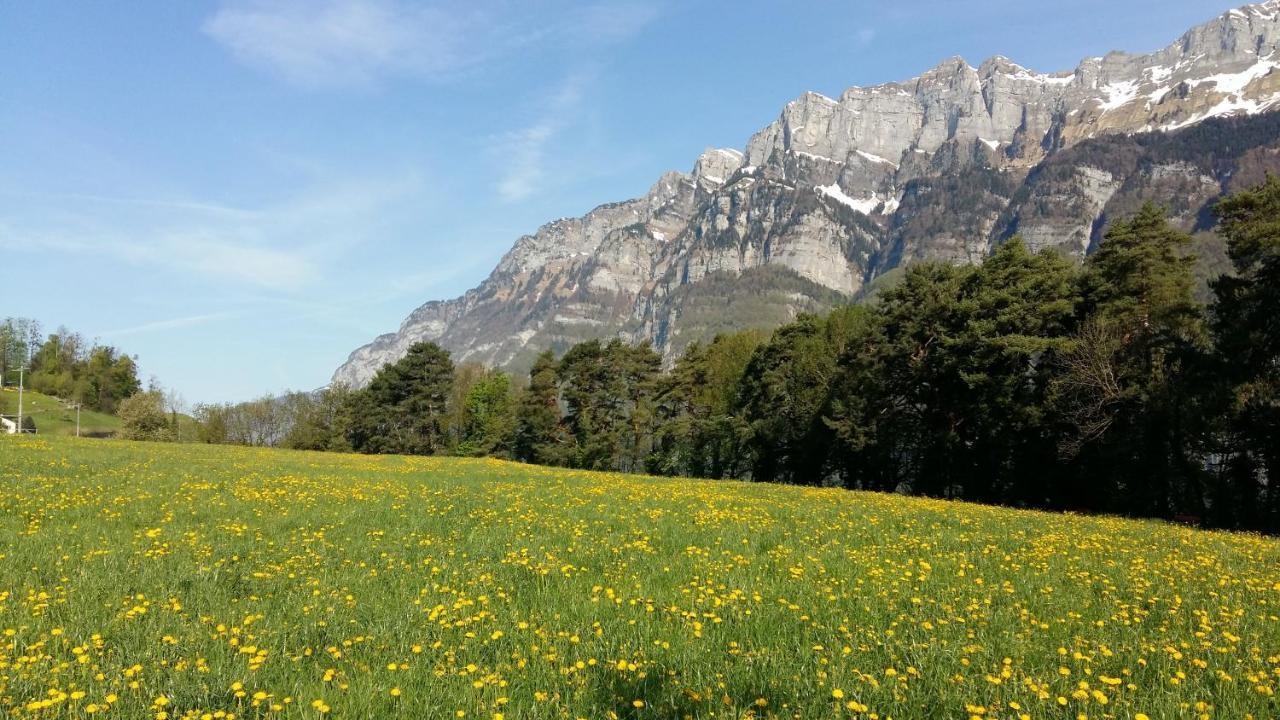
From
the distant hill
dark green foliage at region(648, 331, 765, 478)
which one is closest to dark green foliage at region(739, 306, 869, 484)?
dark green foliage at region(648, 331, 765, 478)

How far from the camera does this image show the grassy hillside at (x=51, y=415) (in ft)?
344

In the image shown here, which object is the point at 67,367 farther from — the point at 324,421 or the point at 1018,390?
the point at 1018,390

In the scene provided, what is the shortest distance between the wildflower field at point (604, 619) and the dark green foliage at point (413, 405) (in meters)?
77.1

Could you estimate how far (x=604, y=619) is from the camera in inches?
295

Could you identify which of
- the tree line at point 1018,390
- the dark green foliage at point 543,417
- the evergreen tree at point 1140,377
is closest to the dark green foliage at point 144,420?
the dark green foliage at point 543,417

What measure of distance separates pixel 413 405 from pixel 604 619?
292 feet

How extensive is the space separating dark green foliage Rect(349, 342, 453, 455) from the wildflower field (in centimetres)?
7706

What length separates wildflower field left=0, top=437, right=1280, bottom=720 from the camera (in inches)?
207

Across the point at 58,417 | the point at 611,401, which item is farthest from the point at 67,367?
the point at 611,401

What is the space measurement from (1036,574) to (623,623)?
7747mm

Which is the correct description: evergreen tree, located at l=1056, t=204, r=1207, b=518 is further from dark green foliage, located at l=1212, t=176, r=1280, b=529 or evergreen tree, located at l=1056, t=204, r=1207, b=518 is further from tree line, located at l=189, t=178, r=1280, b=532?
dark green foliage, located at l=1212, t=176, r=1280, b=529

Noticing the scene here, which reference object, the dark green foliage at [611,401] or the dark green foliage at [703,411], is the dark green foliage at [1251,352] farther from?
the dark green foliage at [611,401]

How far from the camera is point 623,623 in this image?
7.27 metres

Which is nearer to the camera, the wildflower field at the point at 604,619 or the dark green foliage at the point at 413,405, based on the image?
the wildflower field at the point at 604,619
